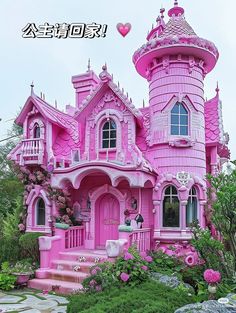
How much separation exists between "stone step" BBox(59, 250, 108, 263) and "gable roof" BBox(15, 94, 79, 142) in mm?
4188

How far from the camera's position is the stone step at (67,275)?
29.2ft

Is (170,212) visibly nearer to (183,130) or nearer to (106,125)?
(183,130)

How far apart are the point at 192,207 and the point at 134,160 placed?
2.41 meters

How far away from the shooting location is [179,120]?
35.3ft

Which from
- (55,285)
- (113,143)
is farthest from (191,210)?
(55,285)

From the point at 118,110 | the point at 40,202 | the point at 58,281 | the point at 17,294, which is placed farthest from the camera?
the point at 40,202

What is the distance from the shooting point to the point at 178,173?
10.3 meters

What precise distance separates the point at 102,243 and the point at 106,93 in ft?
16.7

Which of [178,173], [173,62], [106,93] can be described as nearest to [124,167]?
[178,173]

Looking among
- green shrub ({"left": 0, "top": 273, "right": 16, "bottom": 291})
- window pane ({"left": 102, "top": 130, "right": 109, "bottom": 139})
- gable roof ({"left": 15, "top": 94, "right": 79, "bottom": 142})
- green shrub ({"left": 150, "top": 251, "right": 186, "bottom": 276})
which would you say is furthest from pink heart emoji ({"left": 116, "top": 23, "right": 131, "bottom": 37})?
green shrub ({"left": 0, "top": 273, "right": 16, "bottom": 291})

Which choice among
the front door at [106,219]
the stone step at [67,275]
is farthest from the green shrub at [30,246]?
the front door at [106,219]

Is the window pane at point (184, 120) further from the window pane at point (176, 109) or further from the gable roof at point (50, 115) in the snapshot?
the gable roof at point (50, 115)

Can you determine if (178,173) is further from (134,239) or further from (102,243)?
(102,243)

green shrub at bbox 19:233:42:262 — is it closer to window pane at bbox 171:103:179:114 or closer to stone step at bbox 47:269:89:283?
stone step at bbox 47:269:89:283
